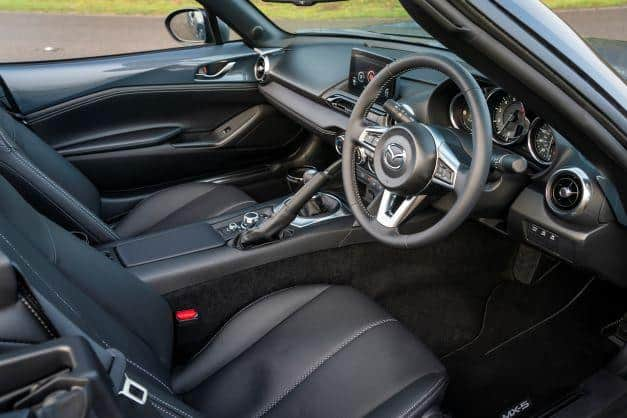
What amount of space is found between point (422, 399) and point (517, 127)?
30.3 inches

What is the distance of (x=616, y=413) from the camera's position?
1.61m

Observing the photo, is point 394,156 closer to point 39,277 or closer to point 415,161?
point 415,161

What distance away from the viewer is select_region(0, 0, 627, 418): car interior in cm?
109

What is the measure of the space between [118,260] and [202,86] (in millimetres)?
1238

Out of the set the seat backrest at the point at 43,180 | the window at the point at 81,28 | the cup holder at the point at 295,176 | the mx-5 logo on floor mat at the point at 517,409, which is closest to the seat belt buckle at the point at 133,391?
the seat backrest at the point at 43,180

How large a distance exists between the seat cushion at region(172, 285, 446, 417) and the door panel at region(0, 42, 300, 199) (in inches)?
48.6

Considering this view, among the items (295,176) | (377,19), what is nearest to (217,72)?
(295,176)

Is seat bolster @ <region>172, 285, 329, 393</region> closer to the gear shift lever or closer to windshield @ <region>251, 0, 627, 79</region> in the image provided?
the gear shift lever

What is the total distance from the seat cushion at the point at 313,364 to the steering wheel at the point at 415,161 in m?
0.31

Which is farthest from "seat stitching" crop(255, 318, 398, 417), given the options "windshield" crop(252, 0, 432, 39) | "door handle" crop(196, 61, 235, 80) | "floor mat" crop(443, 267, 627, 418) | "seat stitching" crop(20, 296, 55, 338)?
"door handle" crop(196, 61, 235, 80)

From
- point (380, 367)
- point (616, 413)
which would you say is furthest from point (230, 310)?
point (616, 413)

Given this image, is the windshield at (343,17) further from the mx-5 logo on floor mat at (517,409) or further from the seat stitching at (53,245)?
the seat stitching at (53,245)

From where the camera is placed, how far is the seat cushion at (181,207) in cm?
227

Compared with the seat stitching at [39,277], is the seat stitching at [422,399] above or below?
below
